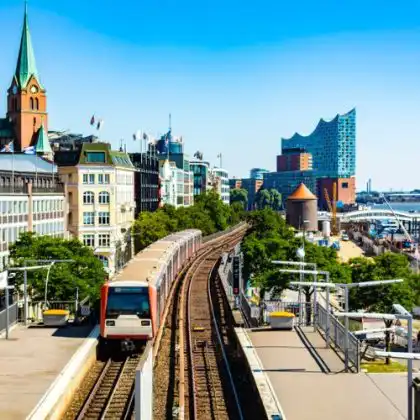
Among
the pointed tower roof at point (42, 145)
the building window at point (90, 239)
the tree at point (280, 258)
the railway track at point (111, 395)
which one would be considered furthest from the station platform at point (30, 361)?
the pointed tower roof at point (42, 145)

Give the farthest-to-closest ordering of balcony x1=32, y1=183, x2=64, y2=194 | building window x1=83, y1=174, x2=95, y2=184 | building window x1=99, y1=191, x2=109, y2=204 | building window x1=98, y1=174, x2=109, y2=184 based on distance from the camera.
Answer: building window x1=99, y1=191, x2=109, y2=204 < building window x1=98, y1=174, x2=109, y2=184 < building window x1=83, y1=174, x2=95, y2=184 < balcony x1=32, y1=183, x2=64, y2=194

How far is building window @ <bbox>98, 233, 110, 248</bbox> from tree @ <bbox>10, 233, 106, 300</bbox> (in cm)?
3424

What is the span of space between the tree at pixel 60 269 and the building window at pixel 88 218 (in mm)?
33418

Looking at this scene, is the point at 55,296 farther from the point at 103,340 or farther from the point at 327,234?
the point at 327,234

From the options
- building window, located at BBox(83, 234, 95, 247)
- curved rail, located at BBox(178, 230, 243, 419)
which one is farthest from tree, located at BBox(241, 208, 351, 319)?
building window, located at BBox(83, 234, 95, 247)

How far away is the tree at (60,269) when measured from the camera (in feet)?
155

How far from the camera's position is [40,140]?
4119 inches

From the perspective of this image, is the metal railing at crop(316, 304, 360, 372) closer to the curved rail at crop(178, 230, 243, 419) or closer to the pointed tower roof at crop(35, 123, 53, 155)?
the curved rail at crop(178, 230, 243, 419)

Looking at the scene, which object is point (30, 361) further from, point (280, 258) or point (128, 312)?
point (280, 258)

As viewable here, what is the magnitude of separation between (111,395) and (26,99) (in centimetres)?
9537

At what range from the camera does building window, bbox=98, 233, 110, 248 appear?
304 ft

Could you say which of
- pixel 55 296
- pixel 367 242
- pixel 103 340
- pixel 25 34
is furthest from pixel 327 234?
pixel 103 340

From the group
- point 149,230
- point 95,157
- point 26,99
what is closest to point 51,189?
point 95,157

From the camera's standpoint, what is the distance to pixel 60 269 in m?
48.2
